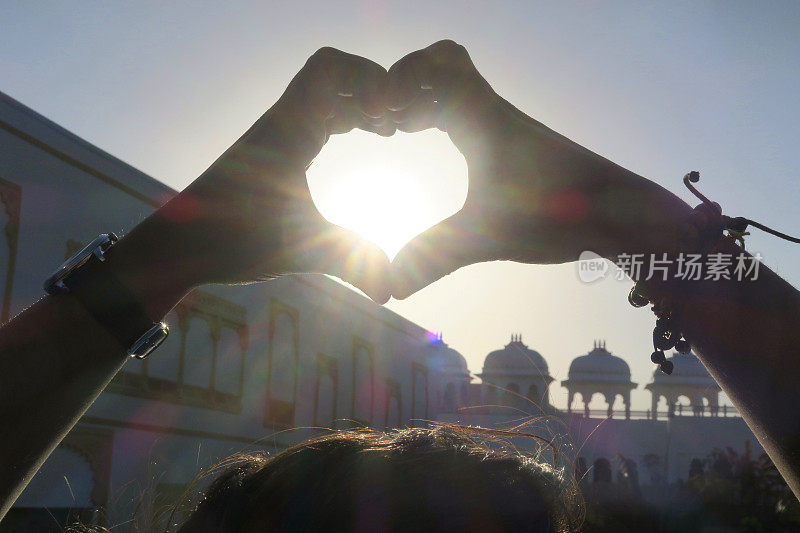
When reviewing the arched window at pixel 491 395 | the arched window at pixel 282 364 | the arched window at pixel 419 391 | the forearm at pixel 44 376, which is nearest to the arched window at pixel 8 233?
the arched window at pixel 282 364

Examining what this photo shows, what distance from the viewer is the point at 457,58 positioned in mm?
1179

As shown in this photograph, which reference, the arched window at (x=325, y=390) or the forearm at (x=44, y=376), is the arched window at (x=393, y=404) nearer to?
the arched window at (x=325, y=390)

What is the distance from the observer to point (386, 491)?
0.86 metres

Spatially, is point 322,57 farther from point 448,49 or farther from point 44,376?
point 44,376

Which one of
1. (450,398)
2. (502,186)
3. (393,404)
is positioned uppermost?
(502,186)

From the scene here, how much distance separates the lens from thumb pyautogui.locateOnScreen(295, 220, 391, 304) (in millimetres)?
1186

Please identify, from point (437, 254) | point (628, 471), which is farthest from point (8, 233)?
point (628, 471)

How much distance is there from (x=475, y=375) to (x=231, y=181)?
3297cm

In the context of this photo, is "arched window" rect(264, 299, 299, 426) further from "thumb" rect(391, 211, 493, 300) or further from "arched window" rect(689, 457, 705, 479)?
"arched window" rect(689, 457, 705, 479)

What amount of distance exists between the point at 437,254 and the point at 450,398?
30.2 metres

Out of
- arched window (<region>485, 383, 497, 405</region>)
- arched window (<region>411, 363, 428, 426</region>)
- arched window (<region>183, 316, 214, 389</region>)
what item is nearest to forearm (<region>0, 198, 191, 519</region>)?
arched window (<region>183, 316, 214, 389</region>)

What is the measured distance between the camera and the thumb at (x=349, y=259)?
1186 millimetres

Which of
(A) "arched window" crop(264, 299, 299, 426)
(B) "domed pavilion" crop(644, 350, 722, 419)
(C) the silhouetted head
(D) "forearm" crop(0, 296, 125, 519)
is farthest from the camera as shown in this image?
(B) "domed pavilion" crop(644, 350, 722, 419)

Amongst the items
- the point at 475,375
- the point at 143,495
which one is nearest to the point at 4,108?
the point at 143,495
